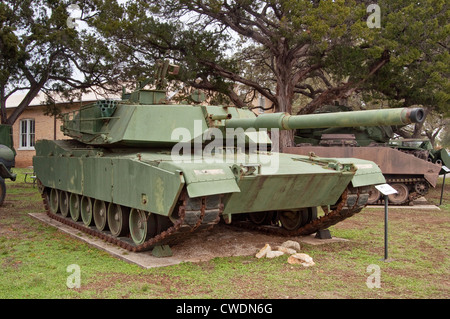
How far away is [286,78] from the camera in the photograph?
19.0 metres

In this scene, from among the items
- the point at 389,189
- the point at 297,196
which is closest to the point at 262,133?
the point at 297,196

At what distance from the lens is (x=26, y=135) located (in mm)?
32062

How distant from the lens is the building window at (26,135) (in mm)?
31655

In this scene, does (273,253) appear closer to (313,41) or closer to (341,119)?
(341,119)

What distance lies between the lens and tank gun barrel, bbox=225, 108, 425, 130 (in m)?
5.77

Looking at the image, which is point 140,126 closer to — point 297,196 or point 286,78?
point 297,196

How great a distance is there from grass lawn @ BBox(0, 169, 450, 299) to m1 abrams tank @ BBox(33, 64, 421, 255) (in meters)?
0.67

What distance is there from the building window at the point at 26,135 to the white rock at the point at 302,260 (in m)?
27.2

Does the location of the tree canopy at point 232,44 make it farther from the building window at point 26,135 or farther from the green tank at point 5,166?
the building window at point 26,135

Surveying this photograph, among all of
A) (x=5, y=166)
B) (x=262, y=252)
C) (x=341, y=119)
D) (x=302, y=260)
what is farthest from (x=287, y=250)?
(x=5, y=166)

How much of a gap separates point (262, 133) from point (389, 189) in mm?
2659

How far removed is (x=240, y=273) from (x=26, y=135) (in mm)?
28403

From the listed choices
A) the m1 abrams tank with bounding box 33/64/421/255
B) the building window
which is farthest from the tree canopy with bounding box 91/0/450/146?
the building window

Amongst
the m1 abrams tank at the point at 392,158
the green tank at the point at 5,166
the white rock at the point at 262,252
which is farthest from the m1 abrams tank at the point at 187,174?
the m1 abrams tank at the point at 392,158
